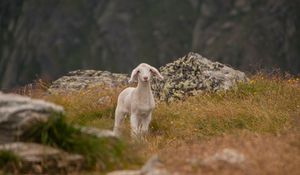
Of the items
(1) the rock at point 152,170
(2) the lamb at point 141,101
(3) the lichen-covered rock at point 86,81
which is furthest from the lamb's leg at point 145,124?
(3) the lichen-covered rock at point 86,81

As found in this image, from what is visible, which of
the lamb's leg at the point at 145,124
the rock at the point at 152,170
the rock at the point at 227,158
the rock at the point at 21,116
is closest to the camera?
the rock at the point at 152,170

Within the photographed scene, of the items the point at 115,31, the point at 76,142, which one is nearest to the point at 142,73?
the point at 76,142

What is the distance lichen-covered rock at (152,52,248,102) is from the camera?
69.5 feet

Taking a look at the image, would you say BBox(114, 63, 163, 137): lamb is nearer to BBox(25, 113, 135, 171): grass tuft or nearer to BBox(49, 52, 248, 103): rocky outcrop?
BBox(49, 52, 248, 103): rocky outcrop

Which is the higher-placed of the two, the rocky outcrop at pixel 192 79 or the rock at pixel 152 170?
the rocky outcrop at pixel 192 79

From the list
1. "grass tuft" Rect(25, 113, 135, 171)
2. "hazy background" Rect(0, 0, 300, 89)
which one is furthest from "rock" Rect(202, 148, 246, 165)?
"hazy background" Rect(0, 0, 300, 89)

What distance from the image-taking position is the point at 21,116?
10.6 metres

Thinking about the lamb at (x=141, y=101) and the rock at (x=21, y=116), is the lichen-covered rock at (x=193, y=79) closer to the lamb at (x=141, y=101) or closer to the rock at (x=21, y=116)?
the lamb at (x=141, y=101)

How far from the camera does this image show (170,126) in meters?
17.6

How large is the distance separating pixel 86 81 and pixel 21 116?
51.7ft

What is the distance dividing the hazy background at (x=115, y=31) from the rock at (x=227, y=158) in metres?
160

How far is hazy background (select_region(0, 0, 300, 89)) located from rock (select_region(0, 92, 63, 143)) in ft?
521

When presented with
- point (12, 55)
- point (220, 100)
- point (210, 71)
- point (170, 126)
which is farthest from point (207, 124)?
point (12, 55)

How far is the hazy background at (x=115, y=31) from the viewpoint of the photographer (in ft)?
567
